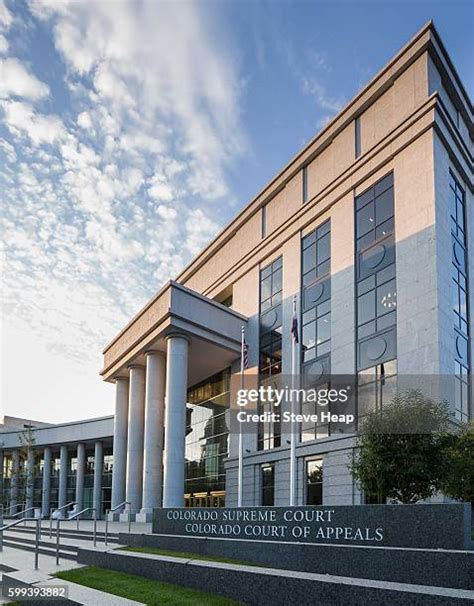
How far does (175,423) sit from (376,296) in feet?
38.9

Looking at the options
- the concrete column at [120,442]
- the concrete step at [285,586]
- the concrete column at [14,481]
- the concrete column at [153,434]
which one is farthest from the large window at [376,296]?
the concrete column at [14,481]

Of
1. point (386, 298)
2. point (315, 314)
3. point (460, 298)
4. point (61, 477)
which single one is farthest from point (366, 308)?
point (61, 477)

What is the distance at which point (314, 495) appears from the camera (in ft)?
88.7

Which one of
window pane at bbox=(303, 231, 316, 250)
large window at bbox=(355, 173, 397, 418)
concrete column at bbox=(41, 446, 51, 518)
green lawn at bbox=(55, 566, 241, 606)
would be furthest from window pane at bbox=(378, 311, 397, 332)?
concrete column at bbox=(41, 446, 51, 518)

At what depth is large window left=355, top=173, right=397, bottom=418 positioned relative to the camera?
24391 mm

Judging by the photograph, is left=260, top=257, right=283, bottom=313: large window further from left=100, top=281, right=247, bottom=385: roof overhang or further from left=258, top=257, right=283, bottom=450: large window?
left=100, top=281, right=247, bottom=385: roof overhang

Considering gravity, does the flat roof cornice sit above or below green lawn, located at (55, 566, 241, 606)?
above

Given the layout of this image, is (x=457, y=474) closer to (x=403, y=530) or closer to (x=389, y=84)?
(x=403, y=530)

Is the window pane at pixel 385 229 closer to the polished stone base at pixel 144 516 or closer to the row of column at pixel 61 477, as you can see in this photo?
the polished stone base at pixel 144 516

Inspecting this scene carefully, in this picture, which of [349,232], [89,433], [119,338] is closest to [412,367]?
[349,232]

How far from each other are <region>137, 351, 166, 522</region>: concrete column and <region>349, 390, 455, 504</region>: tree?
634 inches

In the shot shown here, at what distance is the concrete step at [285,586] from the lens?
24.9 feet

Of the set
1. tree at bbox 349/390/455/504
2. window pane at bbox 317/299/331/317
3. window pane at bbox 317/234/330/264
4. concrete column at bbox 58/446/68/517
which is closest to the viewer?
tree at bbox 349/390/455/504

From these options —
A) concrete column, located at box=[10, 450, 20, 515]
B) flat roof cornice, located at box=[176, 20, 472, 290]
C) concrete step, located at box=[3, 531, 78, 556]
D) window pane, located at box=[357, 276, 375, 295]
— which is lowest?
concrete column, located at box=[10, 450, 20, 515]
